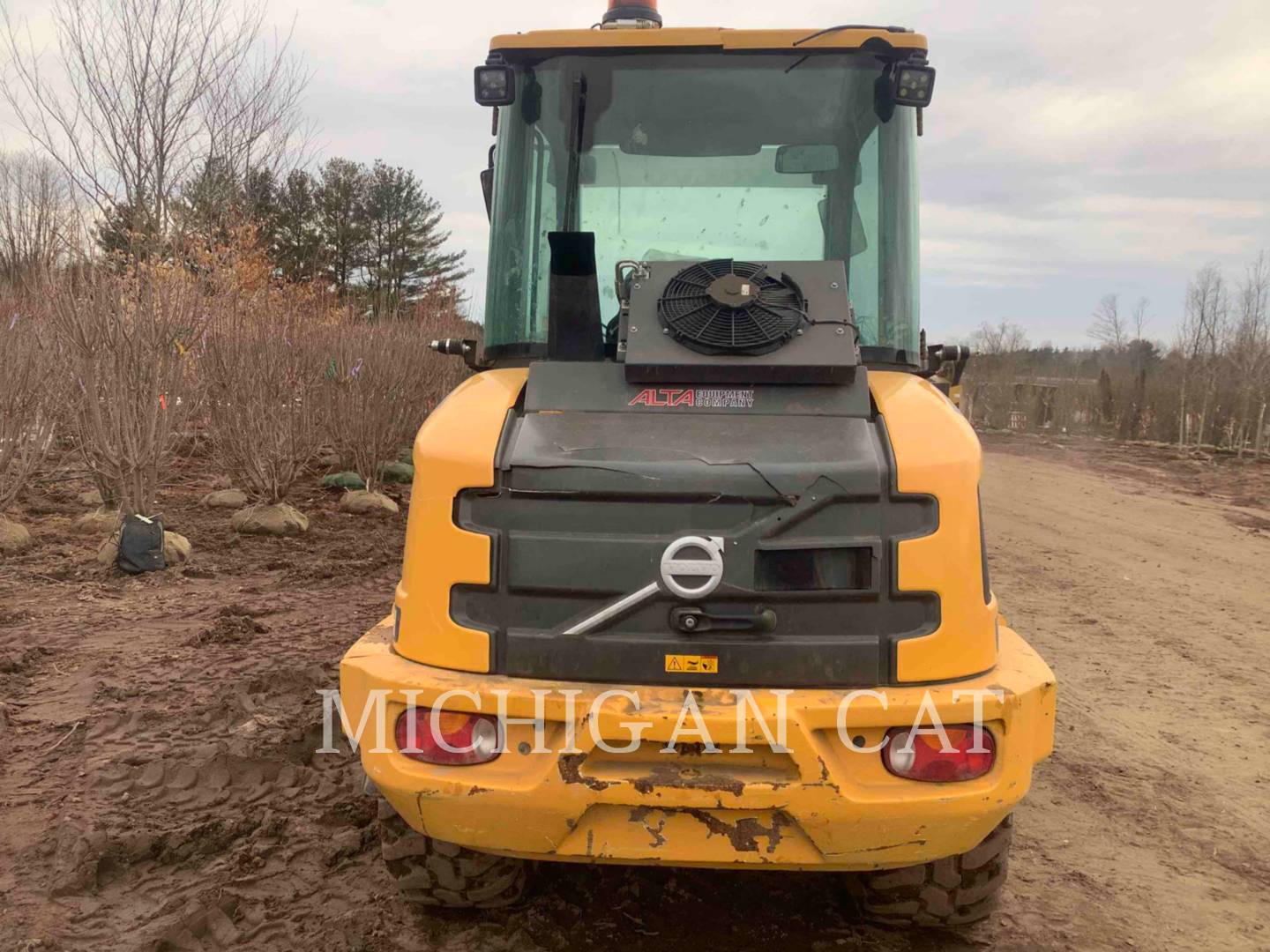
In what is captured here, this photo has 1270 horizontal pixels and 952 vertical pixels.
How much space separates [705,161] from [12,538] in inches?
248

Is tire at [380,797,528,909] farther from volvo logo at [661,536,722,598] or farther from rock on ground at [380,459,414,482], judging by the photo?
rock on ground at [380,459,414,482]

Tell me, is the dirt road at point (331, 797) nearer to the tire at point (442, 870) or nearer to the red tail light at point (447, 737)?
the tire at point (442, 870)

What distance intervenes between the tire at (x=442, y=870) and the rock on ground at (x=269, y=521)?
6213mm

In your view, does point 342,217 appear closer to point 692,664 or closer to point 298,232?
point 298,232

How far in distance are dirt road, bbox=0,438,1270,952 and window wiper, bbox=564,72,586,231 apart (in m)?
2.10

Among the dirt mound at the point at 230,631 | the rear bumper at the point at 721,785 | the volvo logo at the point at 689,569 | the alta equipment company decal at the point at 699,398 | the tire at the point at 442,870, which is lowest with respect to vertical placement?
the dirt mound at the point at 230,631

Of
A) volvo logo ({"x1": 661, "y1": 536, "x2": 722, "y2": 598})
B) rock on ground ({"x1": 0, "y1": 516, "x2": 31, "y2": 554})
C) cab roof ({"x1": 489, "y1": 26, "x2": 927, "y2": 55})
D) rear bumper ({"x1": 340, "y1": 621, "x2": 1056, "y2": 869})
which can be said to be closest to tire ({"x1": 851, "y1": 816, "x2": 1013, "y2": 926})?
rear bumper ({"x1": 340, "y1": 621, "x2": 1056, "y2": 869})

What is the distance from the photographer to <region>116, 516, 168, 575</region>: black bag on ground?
676 cm

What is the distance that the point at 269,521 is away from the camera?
8.49 m

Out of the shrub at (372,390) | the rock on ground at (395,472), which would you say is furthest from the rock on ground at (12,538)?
the rock on ground at (395,472)

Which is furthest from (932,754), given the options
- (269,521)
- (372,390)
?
(372,390)

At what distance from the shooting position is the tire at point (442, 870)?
8.79ft

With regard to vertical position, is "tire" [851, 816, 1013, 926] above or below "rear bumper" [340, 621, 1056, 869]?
below

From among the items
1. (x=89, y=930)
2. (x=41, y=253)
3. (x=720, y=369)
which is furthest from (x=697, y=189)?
(x=41, y=253)
